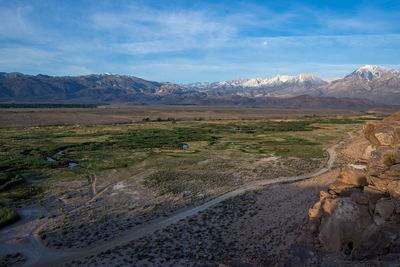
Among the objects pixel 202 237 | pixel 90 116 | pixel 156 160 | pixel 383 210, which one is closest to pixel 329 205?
pixel 383 210

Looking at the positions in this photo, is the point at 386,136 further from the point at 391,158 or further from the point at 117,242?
the point at 117,242

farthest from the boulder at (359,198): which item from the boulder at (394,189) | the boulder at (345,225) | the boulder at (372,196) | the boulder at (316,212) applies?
the boulder at (316,212)

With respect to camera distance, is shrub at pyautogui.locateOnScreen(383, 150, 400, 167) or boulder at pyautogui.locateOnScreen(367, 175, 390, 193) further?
shrub at pyautogui.locateOnScreen(383, 150, 400, 167)

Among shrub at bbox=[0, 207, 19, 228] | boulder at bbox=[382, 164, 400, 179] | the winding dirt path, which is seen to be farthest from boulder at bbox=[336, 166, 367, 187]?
shrub at bbox=[0, 207, 19, 228]

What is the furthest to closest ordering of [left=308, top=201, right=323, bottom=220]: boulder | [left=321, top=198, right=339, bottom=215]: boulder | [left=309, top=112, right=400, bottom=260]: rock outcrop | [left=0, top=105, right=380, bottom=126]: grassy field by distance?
[left=0, top=105, right=380, bottom=126]: grassy field, [left=308, top=201, right=323, bottom=220]: boulder, [left=321, top=198, right=339, bottom=215]: boulder, [left=309, top=112, right=400, bottom=260]: rock outcrop

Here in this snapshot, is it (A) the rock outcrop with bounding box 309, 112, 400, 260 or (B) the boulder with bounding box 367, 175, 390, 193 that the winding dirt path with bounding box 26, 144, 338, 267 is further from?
(B) the boulder with bounding box 367, 175, 390, 193

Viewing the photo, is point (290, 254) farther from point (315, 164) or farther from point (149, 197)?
point (315, 164)

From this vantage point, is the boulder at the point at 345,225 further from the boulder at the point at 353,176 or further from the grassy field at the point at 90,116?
the grassy field at the point at 90,116
